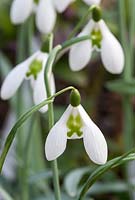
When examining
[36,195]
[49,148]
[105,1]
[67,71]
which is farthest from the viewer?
[105,1]

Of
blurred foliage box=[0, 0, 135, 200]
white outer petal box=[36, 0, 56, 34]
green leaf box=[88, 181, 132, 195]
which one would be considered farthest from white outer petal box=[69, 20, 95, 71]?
blurred foliage box=[0, 0, 135, 200]

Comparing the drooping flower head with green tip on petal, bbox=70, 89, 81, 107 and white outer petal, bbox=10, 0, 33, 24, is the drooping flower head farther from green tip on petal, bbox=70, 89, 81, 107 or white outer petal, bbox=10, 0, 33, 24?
green tip on petal, bbox=70, 89, 81, 107

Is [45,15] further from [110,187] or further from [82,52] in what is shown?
[110,187]

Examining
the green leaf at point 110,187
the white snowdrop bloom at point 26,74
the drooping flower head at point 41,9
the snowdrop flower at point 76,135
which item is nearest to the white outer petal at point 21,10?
the drooping flower head at point 41,9

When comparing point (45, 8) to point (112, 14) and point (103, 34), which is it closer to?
point (103, 34)

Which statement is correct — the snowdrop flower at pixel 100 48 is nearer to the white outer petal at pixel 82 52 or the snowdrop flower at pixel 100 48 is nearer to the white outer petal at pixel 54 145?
the white outer petal at pixel 82 52

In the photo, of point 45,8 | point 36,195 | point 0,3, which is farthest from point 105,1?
point 45,8
